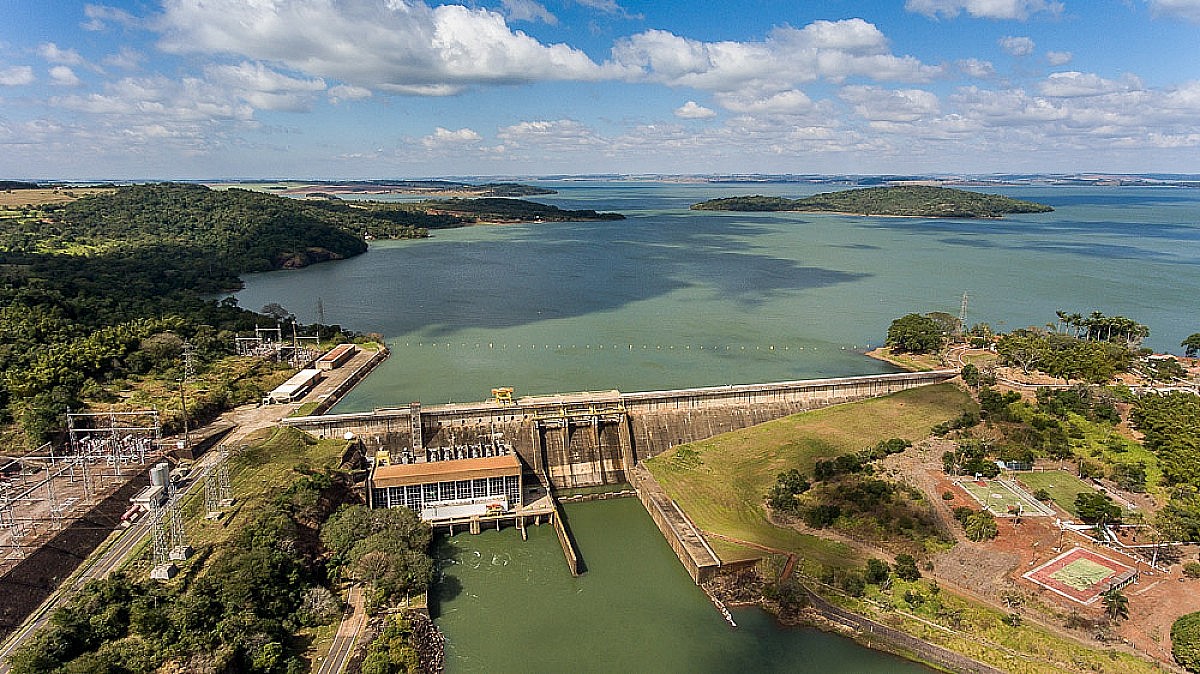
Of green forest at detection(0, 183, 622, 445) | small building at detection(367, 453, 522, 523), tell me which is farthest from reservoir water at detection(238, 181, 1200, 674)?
green forest at detection(0, 183, 622, 445)

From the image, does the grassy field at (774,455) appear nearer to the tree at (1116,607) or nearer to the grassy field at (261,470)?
the tree at (1116,607)

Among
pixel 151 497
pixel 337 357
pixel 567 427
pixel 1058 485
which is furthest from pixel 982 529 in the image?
pixel 337 357

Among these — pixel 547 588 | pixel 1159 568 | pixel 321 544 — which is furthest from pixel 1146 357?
pixel 321 544

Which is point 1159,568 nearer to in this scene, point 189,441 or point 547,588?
point 547,588

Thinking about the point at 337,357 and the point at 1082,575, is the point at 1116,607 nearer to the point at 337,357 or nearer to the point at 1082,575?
the point at 1082,575

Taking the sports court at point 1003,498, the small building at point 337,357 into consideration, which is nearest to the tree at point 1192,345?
the sports court at point 1003,498

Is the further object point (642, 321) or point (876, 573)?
point (642, 321)

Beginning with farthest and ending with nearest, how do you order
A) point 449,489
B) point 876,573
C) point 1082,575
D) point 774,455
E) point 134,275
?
point 134,275 → point 774,455 → point 449,489 → point 1082,575 → point 876,573
